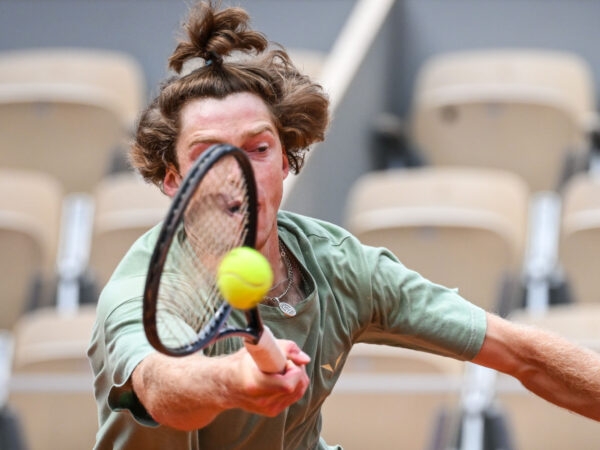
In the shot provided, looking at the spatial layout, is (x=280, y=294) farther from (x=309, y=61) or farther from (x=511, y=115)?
(x=309, y=61)

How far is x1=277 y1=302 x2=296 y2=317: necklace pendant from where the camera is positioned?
2.15 m

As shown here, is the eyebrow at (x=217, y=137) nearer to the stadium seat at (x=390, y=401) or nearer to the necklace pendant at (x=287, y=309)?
the necklace pendant at (x=287, y=309)

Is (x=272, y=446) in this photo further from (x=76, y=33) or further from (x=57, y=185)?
(x=76, y=33)

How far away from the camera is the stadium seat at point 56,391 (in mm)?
3803

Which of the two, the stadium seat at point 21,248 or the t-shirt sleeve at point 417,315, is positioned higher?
the stadium seat at point 21,248

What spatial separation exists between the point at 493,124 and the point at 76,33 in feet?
7.72

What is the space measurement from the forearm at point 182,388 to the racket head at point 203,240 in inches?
1.7

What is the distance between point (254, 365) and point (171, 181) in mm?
663

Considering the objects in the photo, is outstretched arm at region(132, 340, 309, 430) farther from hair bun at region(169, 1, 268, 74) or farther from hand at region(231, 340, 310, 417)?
hair bun at region(169, 1, 268, 74)

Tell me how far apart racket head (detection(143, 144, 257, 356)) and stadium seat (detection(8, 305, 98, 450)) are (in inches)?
79.8

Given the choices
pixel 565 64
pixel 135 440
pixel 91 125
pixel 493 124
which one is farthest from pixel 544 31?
pixel 135 440

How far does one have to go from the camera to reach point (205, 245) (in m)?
1.82

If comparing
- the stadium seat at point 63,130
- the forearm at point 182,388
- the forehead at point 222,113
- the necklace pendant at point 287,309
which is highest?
the stadium seat at point 63,130

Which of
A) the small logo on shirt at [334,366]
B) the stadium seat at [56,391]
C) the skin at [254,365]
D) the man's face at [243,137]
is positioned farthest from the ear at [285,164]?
the stadium seat at [56,391]
